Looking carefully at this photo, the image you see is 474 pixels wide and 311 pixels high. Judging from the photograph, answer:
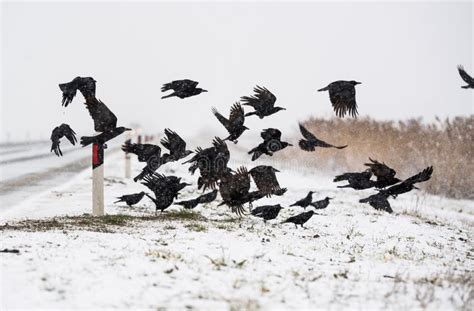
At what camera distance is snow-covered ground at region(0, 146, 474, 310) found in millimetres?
3230

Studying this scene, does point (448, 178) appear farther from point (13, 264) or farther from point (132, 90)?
point (132, 90)

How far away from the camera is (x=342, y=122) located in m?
17.6

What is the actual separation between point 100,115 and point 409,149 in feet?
36.5

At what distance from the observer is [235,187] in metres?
6.15

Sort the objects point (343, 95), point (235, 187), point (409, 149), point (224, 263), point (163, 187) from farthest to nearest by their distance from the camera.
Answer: point (409, 149), point (163, 187), point (343, 95), point (235, 187), point (224, 263)

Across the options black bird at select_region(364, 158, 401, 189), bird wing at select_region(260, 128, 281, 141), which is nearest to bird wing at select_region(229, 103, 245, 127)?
bird wing at select_region(260, 128, 281, 141)

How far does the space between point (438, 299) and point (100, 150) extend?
450 cm


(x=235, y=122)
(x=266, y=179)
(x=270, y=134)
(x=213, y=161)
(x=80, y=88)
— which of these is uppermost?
(x=80, y=88)

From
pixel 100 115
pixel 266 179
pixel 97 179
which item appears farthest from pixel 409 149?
pixel 100 115

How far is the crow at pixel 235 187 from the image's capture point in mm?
6094

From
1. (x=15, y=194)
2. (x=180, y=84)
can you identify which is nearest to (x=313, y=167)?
(x=15, y=194)

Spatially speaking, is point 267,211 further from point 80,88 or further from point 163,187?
point 80,88

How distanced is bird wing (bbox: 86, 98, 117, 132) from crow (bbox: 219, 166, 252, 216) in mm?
1529

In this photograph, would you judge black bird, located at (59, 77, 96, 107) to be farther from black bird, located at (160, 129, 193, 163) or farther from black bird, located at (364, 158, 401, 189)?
black bird, located at (364, 158, 401, 189)
